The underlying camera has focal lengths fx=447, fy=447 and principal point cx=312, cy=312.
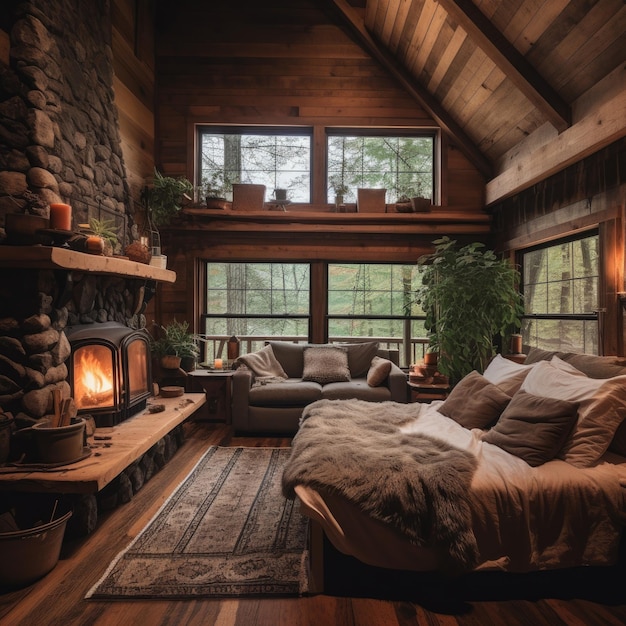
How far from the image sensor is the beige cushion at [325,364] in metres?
4.61

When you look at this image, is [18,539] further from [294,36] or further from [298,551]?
[294,36]

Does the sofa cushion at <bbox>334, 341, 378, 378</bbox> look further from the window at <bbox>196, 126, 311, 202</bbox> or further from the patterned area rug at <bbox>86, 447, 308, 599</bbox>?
the window at <bbox>196, 126, 311, 202</bbox>

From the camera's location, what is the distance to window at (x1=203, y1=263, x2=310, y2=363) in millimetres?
5605

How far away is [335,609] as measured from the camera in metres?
1.87

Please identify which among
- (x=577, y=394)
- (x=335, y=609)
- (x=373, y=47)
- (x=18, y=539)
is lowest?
(x=335, y=609)

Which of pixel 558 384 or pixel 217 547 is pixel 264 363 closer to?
pixel 217 547

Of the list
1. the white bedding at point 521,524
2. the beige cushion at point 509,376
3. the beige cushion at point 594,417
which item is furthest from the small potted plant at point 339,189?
the white bedding at point 521,524

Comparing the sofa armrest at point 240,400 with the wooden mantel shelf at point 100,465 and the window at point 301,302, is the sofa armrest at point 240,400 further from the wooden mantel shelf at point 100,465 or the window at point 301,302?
the window at point 301,302

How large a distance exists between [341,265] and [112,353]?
3.14 m

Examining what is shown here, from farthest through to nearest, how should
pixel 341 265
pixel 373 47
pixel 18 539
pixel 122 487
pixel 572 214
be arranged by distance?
1. pixel 341 265
2. pixel 373 47
3. pixel 572 214
4. pixel 122 487
5. pixel 18 539

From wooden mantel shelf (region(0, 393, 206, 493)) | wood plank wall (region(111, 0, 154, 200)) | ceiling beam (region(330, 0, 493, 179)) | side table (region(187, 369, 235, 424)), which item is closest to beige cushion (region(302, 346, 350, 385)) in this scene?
side table (region(187, 369, 235, 424))

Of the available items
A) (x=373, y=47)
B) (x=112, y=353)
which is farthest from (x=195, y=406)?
(x=373, y=47)

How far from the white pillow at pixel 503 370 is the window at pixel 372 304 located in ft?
7.36

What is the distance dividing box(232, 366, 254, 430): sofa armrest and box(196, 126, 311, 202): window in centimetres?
259
